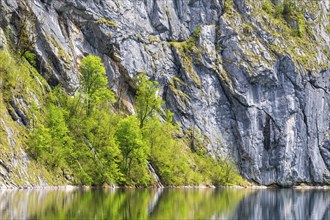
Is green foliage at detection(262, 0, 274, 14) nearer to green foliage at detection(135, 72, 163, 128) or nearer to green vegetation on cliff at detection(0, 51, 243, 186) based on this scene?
A: green vegetation on cliff at detection(0, 51, 243, 186)

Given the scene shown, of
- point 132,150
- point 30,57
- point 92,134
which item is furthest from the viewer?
point 30,57

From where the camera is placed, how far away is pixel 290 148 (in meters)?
114

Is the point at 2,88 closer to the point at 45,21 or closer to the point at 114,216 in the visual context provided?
the point at 45,21

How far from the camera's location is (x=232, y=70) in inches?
4461

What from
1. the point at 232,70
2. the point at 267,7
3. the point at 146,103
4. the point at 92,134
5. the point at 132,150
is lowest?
the point at 132,150

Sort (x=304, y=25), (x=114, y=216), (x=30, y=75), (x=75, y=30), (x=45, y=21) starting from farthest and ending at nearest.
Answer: (x=304, y=25), (x=75, y=30), (x=45, y=21), (x=30, y=75), (x=114, y=216)

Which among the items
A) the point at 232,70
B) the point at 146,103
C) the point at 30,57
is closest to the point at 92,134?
the point at 30,57

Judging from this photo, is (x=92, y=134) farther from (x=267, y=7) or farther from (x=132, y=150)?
(x=267, y=7)

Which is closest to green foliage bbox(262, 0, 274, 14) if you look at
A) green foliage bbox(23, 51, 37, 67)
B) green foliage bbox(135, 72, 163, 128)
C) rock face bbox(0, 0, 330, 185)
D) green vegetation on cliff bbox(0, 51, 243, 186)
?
rock face bbox(0, 0, 330, 185)

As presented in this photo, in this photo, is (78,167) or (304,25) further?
(304,25)

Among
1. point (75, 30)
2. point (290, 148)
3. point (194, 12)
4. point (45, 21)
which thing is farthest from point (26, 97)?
point (290, 148)

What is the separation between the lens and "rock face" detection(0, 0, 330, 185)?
9543 cm

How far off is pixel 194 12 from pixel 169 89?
22.1 meters

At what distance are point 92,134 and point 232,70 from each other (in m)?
51.3
